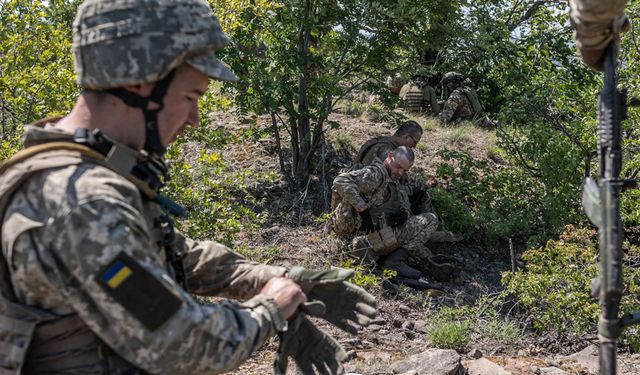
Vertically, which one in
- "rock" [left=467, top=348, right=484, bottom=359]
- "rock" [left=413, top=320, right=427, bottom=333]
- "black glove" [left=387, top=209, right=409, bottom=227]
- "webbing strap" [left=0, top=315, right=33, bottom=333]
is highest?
"webbing strap" [left=0, top=315, right=33, bottom=333]

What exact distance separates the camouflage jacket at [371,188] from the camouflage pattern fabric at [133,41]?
16.4 ft

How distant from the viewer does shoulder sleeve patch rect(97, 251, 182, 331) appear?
6.42ft

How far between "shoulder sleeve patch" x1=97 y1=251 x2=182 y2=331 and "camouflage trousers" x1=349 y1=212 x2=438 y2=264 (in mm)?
5229

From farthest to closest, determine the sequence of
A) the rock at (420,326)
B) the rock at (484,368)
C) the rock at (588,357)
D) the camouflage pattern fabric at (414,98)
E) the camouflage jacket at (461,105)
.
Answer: the camouflage pattern fabric at (414,98)
the camouflage jacket at (461,105)
the rock at (420,326)
the rock at (588,357)
the rock at (484,368)

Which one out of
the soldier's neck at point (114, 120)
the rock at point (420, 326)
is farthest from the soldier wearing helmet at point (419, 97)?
the soldier's neck at point (114, 120)

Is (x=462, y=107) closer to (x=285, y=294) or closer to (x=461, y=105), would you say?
(x=461, y=105)

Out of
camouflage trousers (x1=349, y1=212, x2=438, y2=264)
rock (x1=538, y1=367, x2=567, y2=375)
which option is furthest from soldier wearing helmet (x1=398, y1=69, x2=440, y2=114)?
rock (x1=538, y1=367, x2=567, y2=375)

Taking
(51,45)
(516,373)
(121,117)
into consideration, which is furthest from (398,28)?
(121,117)

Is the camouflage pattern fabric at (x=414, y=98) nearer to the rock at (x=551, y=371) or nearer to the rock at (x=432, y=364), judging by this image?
the rock at (x=551, y=371)

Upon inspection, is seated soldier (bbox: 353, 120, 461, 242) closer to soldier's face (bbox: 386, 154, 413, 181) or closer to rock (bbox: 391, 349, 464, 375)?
soldier's face (bbox: 386, 154, 413, 181)

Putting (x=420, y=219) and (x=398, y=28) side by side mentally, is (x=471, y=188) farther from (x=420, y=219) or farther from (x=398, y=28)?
(x=398, y=28)

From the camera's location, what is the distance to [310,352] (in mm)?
2670

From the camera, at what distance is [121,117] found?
7.22 feet

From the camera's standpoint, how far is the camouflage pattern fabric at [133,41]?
2145mm
